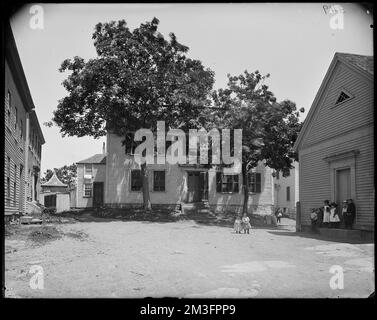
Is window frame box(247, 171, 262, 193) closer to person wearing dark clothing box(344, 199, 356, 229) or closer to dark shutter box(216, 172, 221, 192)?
dark shutter box(216, 172, 221, 192)

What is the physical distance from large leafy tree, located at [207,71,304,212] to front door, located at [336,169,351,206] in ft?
27.0

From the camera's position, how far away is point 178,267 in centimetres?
845

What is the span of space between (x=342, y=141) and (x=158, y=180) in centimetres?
1762

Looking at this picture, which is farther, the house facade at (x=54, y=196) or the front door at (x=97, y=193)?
the front door at (x=97, y=193)

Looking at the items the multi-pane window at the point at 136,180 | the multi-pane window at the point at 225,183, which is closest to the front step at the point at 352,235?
the multi-pane window at the point at 225,183

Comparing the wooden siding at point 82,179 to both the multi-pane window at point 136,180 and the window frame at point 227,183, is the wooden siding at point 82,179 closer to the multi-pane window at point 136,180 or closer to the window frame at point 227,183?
the multi-pane window at point 136,180

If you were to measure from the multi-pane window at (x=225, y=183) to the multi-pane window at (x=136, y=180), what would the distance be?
5.66 meters

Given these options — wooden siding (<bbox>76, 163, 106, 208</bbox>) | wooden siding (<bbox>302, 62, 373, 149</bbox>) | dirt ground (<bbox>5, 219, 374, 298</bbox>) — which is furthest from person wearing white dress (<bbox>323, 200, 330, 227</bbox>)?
wooden siding (<bbox>76, 163, 106, 208</bbox>)

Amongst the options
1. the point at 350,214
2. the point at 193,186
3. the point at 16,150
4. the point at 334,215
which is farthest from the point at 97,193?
the point at 350,214

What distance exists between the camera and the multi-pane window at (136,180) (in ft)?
93.1

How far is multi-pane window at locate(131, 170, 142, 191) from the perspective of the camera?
2838cm

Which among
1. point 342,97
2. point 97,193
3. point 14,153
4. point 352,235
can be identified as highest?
point 342,97

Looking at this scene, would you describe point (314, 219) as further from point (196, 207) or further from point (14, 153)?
point (196, 207)

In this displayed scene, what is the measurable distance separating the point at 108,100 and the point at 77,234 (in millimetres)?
7934
